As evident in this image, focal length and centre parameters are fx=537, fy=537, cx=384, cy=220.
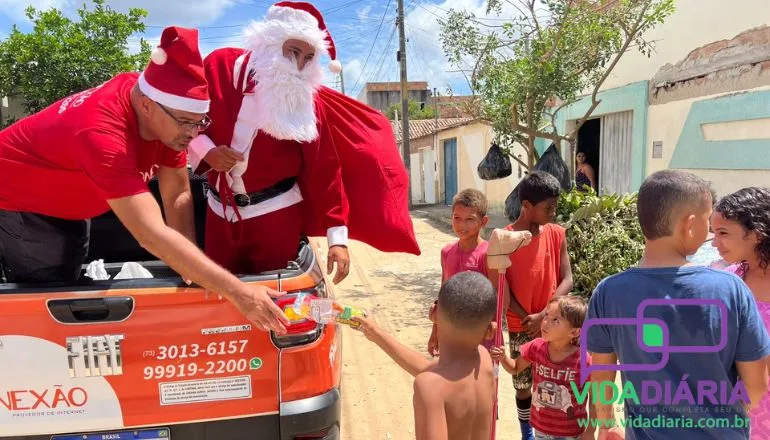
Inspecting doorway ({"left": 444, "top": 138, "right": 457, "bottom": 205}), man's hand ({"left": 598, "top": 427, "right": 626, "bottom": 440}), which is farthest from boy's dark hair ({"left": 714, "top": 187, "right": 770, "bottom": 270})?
doorway ({"left": 444, "top": 138, "right": 457, "bottom": 205})

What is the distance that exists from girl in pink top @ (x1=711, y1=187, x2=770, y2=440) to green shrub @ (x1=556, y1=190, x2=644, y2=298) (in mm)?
2958

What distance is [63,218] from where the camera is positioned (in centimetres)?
229

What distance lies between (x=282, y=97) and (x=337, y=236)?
2.29ft

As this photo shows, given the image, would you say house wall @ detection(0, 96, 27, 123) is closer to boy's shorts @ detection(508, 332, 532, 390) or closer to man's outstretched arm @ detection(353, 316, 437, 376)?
boy's shorts @ detection(508, 332, 532, 390)

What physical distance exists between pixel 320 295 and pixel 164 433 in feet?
2.33

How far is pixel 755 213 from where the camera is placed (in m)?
2.10

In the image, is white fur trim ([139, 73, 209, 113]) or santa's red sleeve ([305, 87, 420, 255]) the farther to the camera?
santa's red sleeve ([305, 87, 420, 255])

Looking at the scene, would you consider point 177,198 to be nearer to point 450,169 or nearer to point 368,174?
point 368,174

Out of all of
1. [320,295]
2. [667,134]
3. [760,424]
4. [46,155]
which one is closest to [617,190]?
[667,134]

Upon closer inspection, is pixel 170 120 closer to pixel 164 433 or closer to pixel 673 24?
pixel 164 433

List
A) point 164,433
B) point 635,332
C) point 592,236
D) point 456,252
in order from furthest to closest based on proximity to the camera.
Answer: point 592,236, point 456,252, point 164,433, point 635,332

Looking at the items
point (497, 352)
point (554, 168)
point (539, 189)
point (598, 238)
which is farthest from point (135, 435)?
point (554, 168)

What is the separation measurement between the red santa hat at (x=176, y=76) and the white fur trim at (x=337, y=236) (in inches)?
32.5

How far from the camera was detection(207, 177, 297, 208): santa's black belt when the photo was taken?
2527 millimetres
